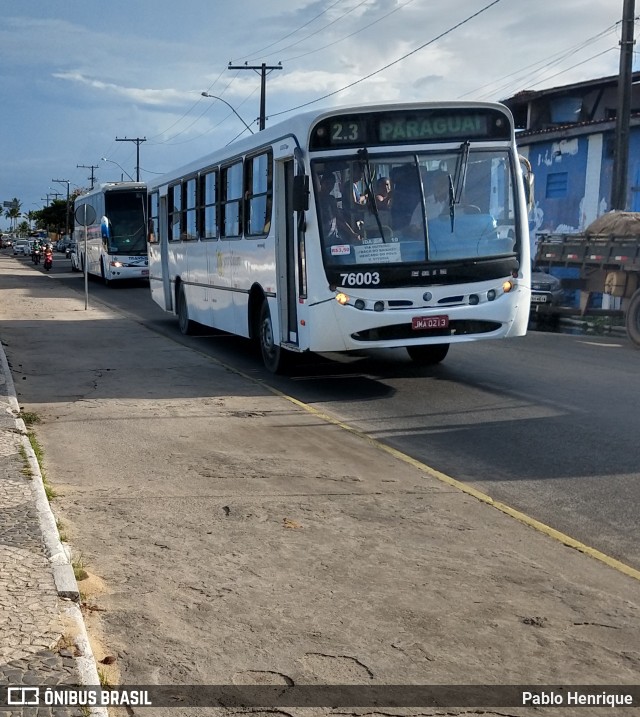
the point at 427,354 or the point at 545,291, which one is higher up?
the point at 545,291

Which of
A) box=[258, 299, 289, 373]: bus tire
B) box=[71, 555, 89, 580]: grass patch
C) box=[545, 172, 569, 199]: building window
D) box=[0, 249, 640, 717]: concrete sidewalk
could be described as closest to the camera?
box=[0, 249, 640, 717]: concrete sidewalk

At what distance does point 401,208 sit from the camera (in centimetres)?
1114

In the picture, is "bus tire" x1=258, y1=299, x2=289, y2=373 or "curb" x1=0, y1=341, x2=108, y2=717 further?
"bus tire" x1=258, y1=299, x2=289, y2=373

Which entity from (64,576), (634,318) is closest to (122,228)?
(634,318)

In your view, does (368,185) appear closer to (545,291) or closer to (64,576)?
(64,576)

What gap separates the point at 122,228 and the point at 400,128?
26.4m

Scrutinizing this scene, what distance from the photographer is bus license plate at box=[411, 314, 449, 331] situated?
36.8 ft

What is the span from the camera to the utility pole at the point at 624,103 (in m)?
22.7

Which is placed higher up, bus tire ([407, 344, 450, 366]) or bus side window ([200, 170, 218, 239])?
bus side window ([200, 170, 218, 239])

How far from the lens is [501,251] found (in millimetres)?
11477

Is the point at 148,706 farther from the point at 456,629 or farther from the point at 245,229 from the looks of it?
the point at 245,229

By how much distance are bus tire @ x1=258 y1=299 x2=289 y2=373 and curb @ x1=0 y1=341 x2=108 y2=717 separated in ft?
17.6

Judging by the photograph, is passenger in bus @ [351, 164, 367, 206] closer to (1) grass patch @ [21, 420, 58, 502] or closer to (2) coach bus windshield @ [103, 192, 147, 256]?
(1) grass patch @ [21, 420, 58, 502]

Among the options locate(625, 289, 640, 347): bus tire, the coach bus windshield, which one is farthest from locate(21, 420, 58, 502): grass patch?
the coach bus windshield
